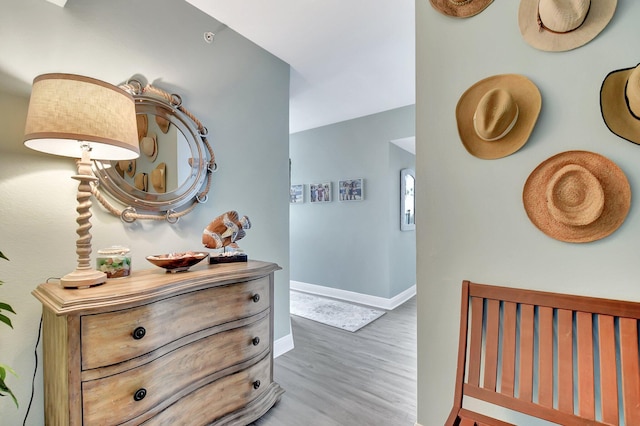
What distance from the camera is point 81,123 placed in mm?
1042

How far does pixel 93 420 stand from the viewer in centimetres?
100

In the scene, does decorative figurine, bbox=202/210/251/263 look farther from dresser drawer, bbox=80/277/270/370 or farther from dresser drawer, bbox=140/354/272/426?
dresser drawer, bbox=140/354/272/426

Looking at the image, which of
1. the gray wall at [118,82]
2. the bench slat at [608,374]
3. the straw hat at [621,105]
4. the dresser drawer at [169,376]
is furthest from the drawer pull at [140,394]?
the straw hat at [621,105]

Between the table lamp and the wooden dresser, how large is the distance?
21cm

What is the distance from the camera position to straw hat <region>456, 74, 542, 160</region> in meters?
1.19

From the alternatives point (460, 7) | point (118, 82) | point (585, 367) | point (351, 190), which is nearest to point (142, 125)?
point (118, 82)

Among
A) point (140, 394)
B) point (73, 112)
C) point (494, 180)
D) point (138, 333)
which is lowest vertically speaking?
point (140, 394)

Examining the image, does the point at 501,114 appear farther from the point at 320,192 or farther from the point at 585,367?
the point at 320,192

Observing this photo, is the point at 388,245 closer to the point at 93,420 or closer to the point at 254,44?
the point at 254,44

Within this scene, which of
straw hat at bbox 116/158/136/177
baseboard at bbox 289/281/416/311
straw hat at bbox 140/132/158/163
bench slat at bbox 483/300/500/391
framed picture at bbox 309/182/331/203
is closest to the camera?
bench slat at bbox 483/300/500/391

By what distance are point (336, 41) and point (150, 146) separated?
5.55 feet

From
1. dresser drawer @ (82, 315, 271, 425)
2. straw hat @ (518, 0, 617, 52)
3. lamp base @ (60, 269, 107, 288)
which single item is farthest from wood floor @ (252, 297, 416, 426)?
straw hat @ (518, 0, 617, 52)

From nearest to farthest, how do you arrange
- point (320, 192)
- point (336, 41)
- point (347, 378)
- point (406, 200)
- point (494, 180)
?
point (494, 180) → point (347, 378) → point (336, 41) → point (406, 200) → point (320, 192)

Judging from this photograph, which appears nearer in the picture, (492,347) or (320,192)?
(492,347)
